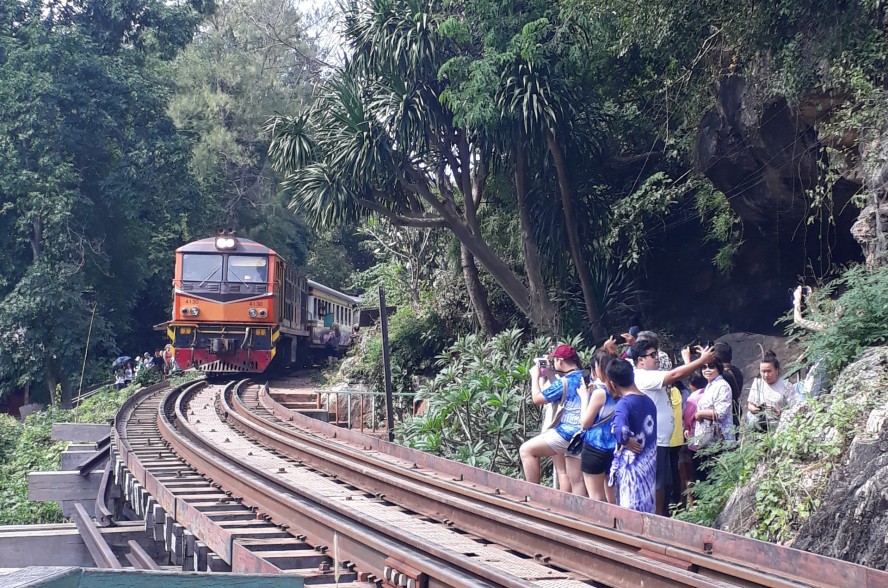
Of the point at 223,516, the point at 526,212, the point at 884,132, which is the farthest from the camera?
the point at 526,212

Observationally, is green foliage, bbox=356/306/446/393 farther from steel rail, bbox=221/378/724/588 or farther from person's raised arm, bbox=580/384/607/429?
person's raised arm, bbox=580/384/607/429

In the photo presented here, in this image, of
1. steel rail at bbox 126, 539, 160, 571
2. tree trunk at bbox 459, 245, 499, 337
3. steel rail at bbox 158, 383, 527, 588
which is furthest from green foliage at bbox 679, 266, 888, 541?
tree trunk at bbox 459, 245, 499, 337

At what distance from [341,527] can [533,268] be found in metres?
9.38

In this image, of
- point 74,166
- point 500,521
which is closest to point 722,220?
point 500,521

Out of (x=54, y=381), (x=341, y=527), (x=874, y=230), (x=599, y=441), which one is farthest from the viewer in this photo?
(x=54, y=381)

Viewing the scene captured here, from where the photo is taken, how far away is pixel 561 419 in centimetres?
722

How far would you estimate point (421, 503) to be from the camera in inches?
287

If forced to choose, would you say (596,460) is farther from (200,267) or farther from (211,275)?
(200,267)

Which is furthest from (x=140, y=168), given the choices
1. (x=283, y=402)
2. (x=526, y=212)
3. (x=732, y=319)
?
(x=732, y=319)

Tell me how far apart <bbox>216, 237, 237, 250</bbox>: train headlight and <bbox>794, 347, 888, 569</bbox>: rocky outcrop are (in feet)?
52.5

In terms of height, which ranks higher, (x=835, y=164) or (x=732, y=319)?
(x=835, y=164)

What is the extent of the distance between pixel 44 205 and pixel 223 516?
63.4ft

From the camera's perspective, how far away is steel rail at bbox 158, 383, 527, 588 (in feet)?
15.9

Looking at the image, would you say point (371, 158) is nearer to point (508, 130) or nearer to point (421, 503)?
point (508, 130)
